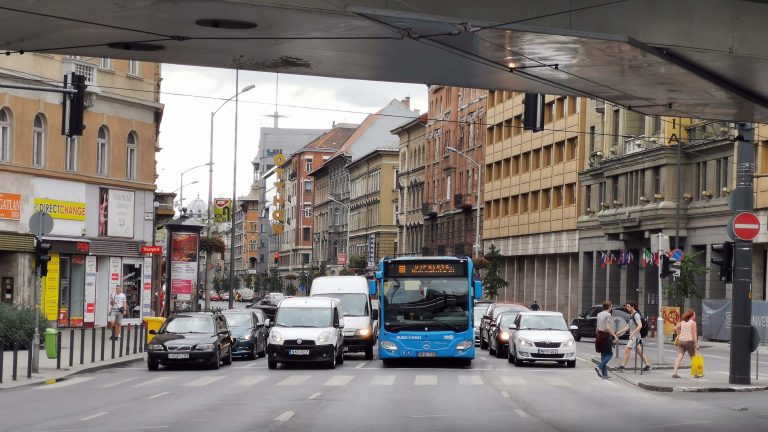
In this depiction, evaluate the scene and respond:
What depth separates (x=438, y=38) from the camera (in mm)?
15797

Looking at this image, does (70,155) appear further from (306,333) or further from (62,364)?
(306,333)

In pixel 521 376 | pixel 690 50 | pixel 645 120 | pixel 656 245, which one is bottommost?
pixel 521 376

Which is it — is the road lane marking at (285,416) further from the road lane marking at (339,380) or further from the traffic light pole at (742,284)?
the traffic light pole at (742,284)

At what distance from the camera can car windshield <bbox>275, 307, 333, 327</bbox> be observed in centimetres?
3384

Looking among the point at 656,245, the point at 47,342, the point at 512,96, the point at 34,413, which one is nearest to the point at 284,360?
the point at 47,342

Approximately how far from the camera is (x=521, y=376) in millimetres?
30844

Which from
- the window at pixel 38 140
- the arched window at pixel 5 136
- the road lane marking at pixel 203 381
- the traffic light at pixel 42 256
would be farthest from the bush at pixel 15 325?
the window at pixel 38 140

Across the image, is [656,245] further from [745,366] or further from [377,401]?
[377,401]

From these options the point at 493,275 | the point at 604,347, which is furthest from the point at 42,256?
the point at 493,275

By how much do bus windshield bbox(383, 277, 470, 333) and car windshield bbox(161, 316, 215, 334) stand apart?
4687 mm

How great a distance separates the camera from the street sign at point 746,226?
2634cm

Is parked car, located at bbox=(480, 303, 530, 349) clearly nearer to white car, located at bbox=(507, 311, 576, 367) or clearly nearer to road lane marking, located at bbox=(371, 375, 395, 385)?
white car, located at bbox=(507, 311, 576, 367)

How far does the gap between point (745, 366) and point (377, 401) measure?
8.76m

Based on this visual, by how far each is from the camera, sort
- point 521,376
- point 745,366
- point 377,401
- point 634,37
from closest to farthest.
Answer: point 634,37
point 377,401
point 745,366
point 521,376
